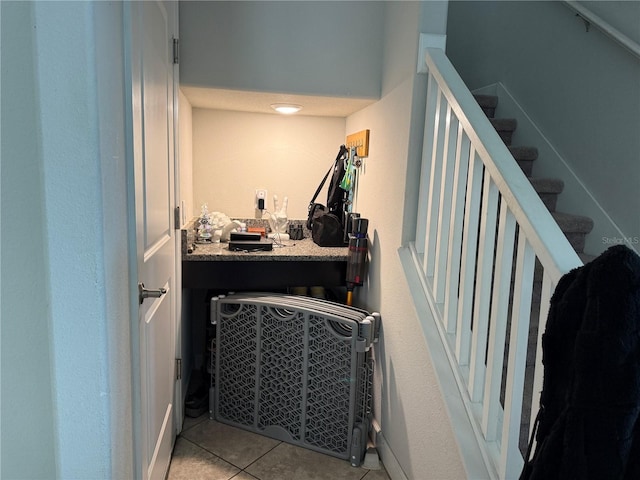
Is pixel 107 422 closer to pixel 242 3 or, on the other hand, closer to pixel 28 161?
pixel 28 161

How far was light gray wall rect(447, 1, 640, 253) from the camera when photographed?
82.4 inches

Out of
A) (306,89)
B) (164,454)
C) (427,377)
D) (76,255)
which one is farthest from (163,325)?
(306,89)

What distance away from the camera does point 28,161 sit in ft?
2.83

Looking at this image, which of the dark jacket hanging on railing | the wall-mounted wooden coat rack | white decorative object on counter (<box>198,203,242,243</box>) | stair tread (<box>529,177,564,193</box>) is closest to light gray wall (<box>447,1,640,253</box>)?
stair tread (<box>529,177,564,193</box>)

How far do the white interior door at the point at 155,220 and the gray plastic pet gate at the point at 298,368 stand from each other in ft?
1.08

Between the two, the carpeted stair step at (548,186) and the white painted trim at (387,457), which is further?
the carpeted stair step at (548,186)

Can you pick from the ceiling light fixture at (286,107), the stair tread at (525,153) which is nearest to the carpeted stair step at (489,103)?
the stair tread at (525,153)

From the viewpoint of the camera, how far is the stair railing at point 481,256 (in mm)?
1069

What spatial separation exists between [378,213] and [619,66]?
1.40 metres

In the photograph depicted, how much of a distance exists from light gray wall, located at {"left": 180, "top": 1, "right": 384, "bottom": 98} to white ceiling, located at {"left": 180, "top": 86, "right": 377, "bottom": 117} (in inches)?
2.1

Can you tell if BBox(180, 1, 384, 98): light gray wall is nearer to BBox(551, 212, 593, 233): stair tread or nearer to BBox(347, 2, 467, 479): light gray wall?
BBox(347, 2, 467, 479): light gray wall

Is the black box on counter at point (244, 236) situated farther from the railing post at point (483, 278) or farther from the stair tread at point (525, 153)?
the stair tread at point (525, 153)

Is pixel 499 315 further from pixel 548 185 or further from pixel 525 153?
pixel 525 153

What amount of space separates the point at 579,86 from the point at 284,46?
5.35ft
